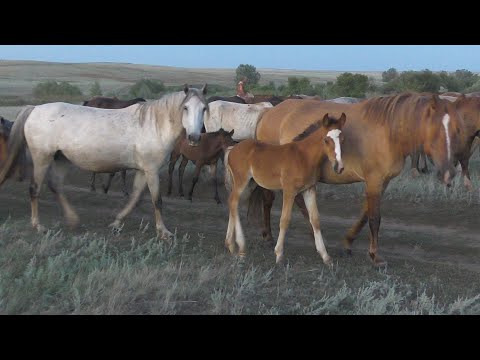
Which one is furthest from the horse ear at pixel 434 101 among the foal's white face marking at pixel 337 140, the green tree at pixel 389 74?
the green tree at pixel 389 74

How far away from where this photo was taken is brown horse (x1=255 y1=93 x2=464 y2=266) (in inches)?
289

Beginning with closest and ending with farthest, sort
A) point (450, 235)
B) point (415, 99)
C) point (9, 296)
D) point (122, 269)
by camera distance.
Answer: point (9, 296) < point (122, 269) < point (415, 99) < point (450, 235)

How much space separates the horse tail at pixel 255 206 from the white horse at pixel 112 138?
118 cm

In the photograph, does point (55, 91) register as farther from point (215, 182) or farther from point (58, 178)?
point (58, 178)

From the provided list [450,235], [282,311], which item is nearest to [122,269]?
[282,311]

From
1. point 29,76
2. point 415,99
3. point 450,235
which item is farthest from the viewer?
point 29,76

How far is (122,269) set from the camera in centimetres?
659

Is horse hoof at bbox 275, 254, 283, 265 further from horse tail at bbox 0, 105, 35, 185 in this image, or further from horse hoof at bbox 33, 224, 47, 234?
horse tail at bbox 0, 105, 35, 185

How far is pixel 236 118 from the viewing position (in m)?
15.3

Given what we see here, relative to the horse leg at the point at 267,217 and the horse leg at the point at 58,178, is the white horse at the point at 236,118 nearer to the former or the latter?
the horse leg at the point at 58,178

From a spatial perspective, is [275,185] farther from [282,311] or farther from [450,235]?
[450,235]

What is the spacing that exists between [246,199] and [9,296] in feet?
12.7

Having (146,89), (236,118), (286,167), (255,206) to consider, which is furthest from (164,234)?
(146,89)

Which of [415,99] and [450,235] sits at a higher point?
[415,99]
